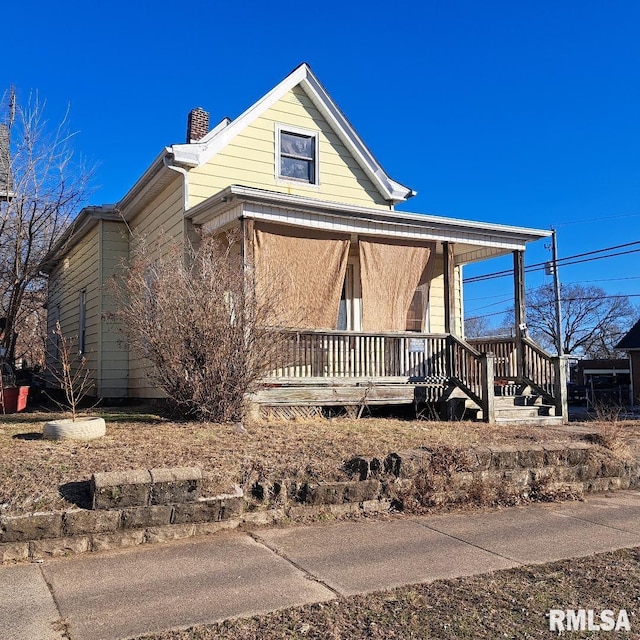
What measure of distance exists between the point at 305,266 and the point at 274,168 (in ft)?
11.2

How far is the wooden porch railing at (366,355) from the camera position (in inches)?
420

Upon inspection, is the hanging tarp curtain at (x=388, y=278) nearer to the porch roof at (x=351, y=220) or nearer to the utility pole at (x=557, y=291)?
the porch roof at (x=351, y=220)

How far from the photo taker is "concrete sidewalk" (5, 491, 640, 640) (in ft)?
12.4

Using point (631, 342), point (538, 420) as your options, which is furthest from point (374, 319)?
point (631, 342)

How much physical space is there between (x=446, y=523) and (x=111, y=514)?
2990 millimetres

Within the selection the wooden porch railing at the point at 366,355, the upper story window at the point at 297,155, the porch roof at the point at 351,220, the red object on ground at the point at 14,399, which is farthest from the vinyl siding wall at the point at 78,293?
the wooden porch railing at the point at 366,355

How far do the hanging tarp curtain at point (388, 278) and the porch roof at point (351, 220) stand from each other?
1.01 ft

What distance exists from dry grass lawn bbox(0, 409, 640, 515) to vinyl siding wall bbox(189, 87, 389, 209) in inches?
210

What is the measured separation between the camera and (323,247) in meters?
11.3

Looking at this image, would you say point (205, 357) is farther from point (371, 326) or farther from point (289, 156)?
point (289, 156)

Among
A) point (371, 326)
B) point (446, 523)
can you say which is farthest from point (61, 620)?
point (371, 326)

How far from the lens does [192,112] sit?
14148 mm

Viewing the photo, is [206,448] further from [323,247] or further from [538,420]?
[538,420]

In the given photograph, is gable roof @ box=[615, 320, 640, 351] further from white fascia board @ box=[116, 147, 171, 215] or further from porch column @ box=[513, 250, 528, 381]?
white fascia board @ box=[116, 147, 171, 215]
